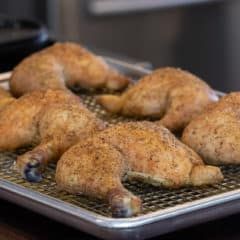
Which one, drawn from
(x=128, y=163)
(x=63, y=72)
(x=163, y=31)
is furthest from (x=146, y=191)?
(x=163, y=31)

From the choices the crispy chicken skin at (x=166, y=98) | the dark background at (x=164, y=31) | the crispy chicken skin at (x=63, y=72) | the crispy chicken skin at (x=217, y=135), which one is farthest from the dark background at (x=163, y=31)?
the crispy chicken skin at (x=217, y=135)

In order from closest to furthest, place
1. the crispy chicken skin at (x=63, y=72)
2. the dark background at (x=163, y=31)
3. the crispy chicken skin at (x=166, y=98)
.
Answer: the crispy chicken skin at (x=166, y=98) → the crispy chicken skin at (x=63, y=72) → the dark background at (x=163, y=31)

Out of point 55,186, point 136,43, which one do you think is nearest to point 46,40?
point 55,186

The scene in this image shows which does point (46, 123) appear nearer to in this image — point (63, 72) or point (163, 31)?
point (63, 72)

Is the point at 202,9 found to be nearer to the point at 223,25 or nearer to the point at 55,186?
the point at 223,25

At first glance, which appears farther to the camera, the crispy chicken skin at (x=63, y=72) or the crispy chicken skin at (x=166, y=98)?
the crispy chicken skin at (x=63, y=72)

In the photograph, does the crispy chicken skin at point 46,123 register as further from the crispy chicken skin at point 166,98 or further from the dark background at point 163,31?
the dark background at point 163,31

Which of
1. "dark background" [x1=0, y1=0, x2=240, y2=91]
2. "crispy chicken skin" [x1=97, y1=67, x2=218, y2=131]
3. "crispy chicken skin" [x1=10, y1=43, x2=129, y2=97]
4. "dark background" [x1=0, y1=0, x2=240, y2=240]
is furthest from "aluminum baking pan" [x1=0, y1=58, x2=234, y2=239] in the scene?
"dark background" [x1=0, y1=0, x2=240, y2=91]
